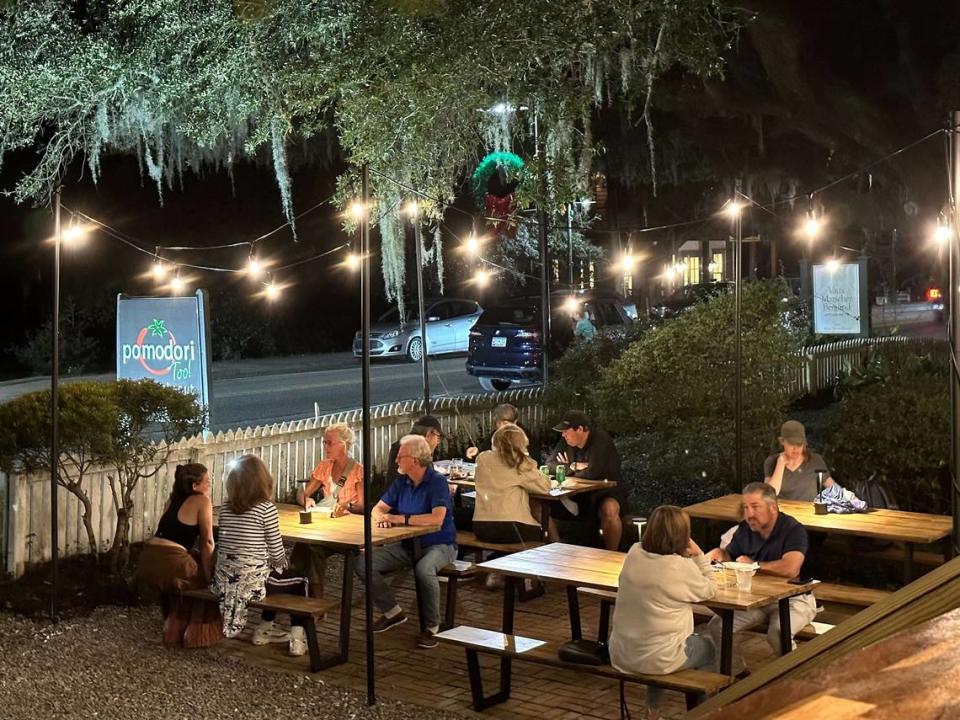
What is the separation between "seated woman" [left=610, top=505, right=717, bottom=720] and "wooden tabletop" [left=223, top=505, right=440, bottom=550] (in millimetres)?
2210

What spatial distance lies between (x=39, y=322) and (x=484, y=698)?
1022 inches

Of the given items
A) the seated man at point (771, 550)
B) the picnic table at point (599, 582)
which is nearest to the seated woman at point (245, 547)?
the picnic table at point (599, 582)

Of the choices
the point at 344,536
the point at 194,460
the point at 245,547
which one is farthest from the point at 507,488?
the point at 194,460

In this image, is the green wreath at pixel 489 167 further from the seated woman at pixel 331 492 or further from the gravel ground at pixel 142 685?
the gravel ground at pixel 142 685

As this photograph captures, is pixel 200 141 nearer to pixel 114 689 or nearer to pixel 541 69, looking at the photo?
pixel 541 69

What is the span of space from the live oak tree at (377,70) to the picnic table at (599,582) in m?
6.18

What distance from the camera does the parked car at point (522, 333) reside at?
2122 cm

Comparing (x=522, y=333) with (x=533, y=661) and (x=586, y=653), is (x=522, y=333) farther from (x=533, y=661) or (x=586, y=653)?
(x=586, y=653)

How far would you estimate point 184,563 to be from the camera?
7.38 metres

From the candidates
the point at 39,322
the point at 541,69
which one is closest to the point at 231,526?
the point at 541,69

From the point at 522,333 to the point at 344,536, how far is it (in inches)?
548

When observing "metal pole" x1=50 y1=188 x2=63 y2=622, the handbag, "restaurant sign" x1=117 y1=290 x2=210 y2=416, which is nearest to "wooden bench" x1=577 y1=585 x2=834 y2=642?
the handbag

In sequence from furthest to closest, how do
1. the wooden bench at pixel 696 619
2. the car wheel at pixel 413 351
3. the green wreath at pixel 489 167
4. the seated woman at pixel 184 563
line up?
the car wheel at pixel 413 351
the green wreath at pixel 489 167
the seated woman at pixel 184 563
the wooden bench at pixel 696 619

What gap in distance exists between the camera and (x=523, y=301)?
72.1 ft
